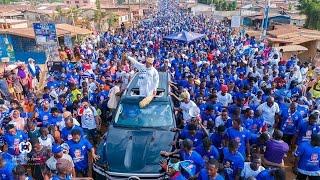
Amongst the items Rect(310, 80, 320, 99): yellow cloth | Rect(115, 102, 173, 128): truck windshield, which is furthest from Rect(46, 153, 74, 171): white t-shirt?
Rect(310, 80, 320, 99): yellow cloth

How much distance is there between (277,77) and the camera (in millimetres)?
12008

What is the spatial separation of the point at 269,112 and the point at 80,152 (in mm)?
4669

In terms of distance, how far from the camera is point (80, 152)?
6844mm

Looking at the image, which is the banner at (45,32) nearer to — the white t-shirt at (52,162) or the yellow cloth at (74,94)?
the yellow cloth at (74,94)

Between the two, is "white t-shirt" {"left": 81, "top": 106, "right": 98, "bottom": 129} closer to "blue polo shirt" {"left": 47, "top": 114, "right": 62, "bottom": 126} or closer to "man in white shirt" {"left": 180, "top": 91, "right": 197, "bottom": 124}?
"blue polo shirt" {"left": 47, "top": 114, "right": 62, "bottom": 126}

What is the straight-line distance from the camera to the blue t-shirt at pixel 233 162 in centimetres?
591

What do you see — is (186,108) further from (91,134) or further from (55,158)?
(55,158)

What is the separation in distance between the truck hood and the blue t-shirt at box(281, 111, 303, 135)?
300cm

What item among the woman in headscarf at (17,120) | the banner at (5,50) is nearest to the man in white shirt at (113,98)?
the woman in headscarf at (17,120)

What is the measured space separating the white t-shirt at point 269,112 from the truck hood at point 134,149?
255cm

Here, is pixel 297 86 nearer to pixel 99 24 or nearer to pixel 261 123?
pixel 261 123

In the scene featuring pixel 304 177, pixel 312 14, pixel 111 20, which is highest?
pixel 312 14

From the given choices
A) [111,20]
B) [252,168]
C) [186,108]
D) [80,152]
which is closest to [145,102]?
[186,108]

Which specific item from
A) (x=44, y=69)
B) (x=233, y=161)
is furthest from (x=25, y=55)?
(x=233, y=161)
